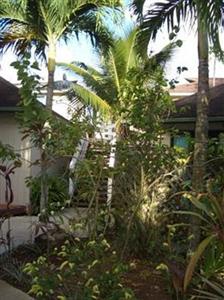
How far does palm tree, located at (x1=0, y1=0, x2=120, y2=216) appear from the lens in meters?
11.3

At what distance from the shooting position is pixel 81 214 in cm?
752

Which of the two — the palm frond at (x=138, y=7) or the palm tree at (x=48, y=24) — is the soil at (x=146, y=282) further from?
the palm tree at (x=48, y=24)

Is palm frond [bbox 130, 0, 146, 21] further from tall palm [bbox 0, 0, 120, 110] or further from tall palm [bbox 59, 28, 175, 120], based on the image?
tall palm [bbox 59, 28, 175, 120]

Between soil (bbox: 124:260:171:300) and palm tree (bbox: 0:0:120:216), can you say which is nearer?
soil (bbox: 124:260:171:300)

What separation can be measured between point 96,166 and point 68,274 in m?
2.02

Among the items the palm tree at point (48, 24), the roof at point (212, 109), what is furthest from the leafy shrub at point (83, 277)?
the roof at point (212, 109)

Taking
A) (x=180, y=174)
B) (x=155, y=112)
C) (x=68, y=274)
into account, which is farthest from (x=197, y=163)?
(x=68, y=274)

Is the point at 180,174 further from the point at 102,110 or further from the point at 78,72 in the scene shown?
the point at 78,72

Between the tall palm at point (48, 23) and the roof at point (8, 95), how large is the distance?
143 cm

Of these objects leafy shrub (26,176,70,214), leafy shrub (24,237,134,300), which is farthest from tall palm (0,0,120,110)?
leafy shrub (24,237,134,300)

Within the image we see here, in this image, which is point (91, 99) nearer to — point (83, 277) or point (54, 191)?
point (54, 191)

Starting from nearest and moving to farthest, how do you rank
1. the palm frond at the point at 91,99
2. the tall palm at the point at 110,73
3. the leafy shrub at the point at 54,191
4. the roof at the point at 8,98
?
the leafy shrub at the point at 54,191, the roof at the point at 8,98, the palm frond at the point at 91,99, the tall palm at the point at 110,73

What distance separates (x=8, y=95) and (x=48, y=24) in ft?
11.9

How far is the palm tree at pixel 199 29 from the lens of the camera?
6641mm
